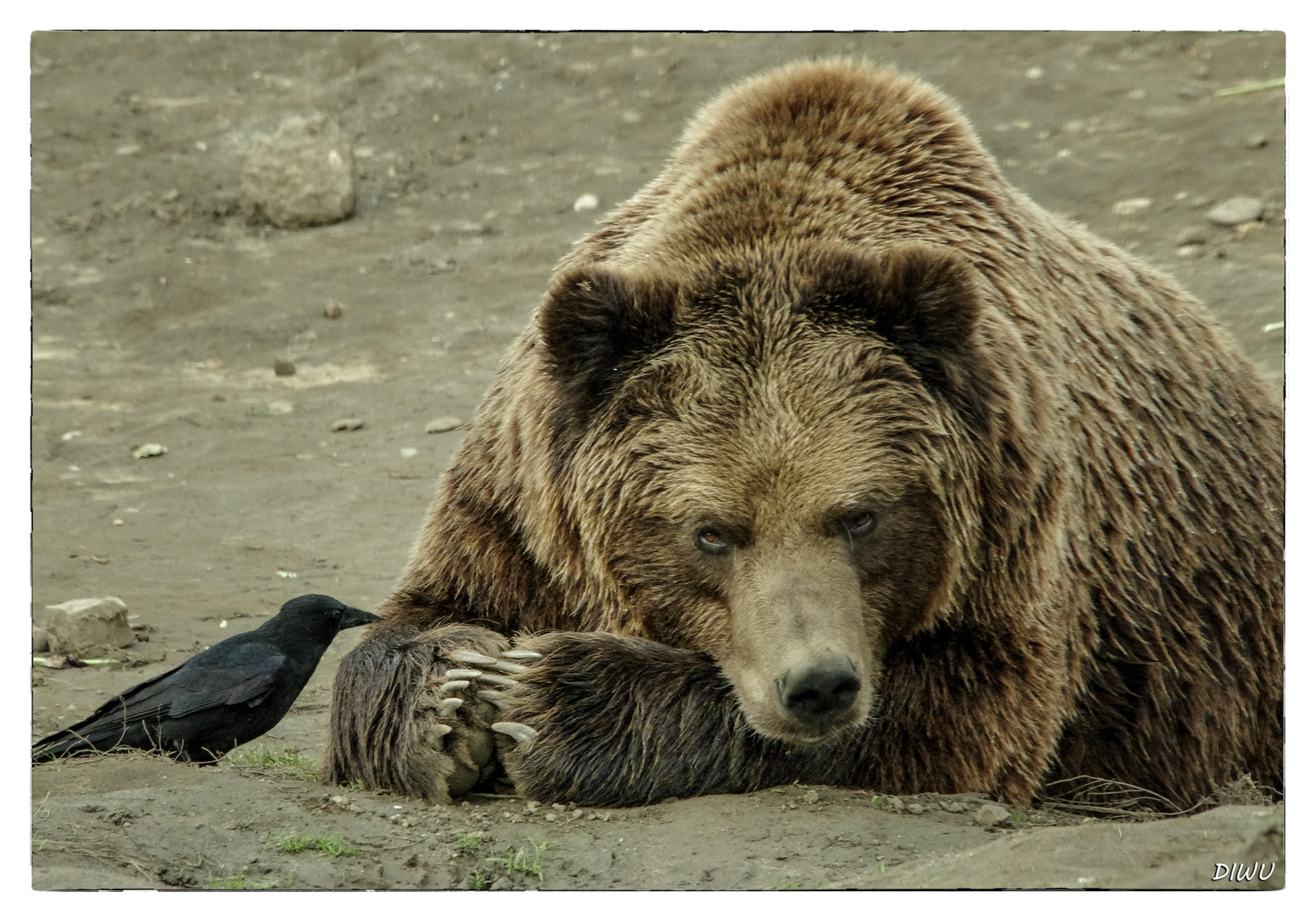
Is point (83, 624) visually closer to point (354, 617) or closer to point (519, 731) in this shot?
point (354, 617)

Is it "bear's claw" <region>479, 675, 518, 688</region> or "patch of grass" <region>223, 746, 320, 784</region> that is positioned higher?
"bear's claw" <region>479, 675, 518, 688</region>

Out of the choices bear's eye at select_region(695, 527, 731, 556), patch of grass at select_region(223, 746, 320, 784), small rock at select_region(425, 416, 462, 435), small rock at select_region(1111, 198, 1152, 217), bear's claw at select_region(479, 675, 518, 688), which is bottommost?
patch of grass at select_region(223, 746, 320, 784)

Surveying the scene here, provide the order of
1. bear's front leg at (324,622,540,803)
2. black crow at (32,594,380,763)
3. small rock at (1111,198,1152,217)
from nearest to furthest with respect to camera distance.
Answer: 1. bear's front leg at (324,622,540,803)
2. black crow at (32,594,380,763)
3. small rock at (1111,198,1152,217)

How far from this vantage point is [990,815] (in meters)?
4.09

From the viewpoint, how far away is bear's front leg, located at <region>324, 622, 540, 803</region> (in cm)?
417

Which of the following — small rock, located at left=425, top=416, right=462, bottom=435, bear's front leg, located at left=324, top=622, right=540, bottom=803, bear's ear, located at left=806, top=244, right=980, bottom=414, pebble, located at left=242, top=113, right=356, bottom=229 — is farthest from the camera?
small rock, located at left=425, top=416, right=462, bottom=435

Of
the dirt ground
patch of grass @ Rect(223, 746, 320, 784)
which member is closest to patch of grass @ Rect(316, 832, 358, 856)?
the dirt ground

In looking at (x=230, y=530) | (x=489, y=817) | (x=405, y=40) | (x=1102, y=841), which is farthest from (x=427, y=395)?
(x=1102, y=841)

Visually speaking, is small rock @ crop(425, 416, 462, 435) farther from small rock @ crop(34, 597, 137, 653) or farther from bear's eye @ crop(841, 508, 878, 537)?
bear's eye @ crop(841, 508, 878, 537)

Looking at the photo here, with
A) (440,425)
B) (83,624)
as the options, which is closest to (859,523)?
(83,624)

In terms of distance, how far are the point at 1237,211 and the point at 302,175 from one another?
3.12 meters

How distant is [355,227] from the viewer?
18.8 ft

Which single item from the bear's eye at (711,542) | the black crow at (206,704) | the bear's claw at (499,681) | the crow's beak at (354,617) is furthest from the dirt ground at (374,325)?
the bear's eye at (711,542)

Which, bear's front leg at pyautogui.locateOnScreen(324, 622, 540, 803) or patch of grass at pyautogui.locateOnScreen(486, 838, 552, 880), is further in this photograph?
bear's front leg at pyautogui.locateOnScreen(324, 622, 540, 803)
